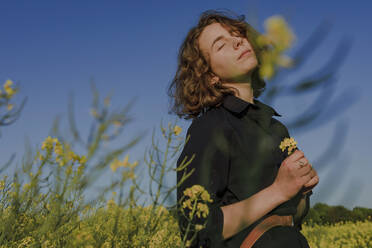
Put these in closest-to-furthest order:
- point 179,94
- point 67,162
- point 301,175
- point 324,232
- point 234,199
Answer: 1. point 324,232
2. point 67,162
3. point 301,175
4. point 234,199
5. point 179,94

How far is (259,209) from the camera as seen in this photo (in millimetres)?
1507

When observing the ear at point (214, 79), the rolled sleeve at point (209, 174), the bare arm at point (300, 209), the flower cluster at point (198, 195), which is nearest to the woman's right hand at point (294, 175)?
the rolled sleeve at point (209, 174)

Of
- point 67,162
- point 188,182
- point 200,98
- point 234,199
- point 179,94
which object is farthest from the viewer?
point 179,94

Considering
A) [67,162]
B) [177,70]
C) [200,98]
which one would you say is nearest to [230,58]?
[200,98]

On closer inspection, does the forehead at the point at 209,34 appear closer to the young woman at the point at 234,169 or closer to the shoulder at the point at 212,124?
the young woman at the point at 234,169

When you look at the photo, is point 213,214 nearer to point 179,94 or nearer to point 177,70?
point 179,94

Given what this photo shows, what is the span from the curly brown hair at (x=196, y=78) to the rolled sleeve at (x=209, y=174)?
0.43 m

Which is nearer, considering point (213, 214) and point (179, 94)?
point (213, 214)

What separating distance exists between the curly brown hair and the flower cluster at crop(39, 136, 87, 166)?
1100 mm

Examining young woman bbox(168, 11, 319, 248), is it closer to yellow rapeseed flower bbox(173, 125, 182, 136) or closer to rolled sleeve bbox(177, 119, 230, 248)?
rolled sleeve bbox(177, 119, 230, 248)

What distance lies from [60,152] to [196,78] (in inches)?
52.2

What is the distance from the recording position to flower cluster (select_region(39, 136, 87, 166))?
1156 mm

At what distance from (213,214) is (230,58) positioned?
76cm

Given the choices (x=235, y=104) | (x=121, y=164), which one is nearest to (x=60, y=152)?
(x=121, y=164)
